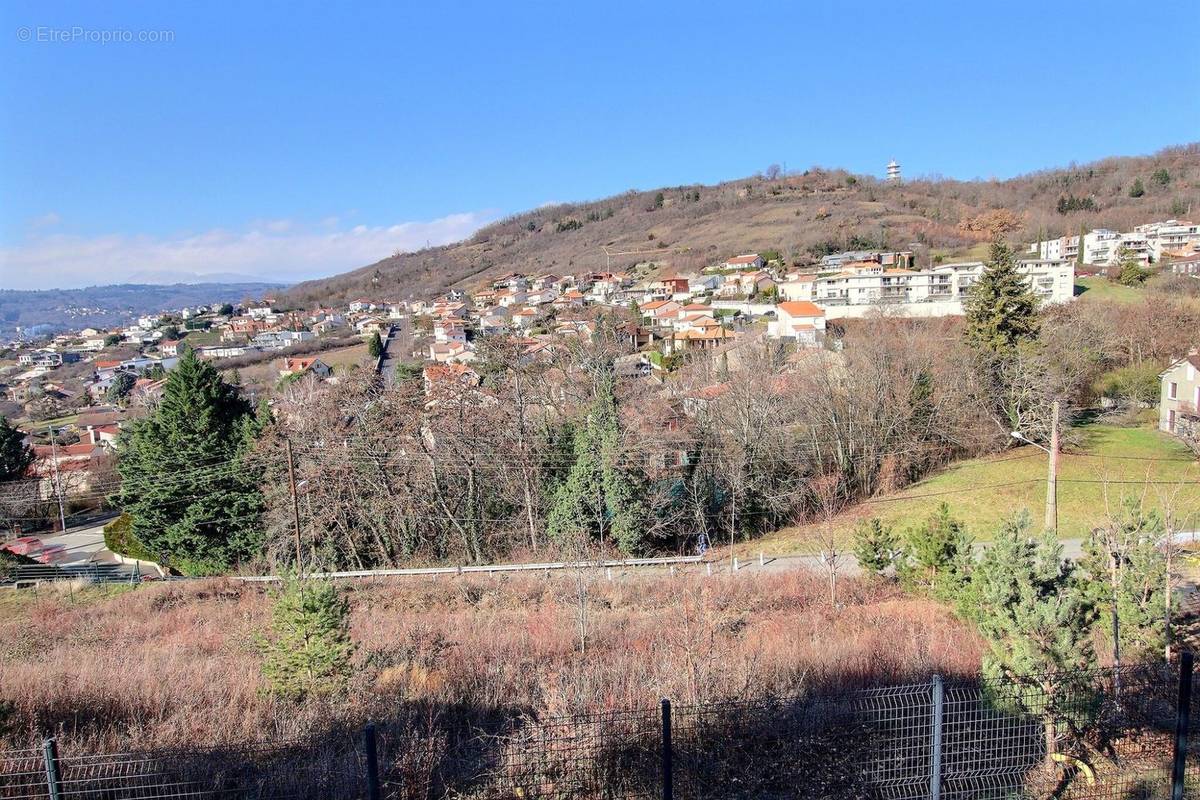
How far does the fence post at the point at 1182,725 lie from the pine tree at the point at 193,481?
20.3 metres

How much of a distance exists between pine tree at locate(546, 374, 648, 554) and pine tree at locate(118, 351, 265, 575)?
30.2 feet

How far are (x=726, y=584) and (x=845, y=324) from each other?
2985cm

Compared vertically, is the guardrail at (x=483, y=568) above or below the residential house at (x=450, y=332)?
below

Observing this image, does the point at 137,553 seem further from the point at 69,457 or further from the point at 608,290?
the point at 608,290

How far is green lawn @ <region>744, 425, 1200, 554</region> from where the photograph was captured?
61.6 ft

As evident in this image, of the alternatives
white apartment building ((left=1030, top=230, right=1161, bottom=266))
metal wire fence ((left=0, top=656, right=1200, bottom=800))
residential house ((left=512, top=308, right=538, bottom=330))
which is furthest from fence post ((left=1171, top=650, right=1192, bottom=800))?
white apartment building ((left=1030, top=230, right=1161, bottom=266))

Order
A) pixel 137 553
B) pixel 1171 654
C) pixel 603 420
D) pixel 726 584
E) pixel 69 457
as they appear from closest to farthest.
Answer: pixel 1171 654 < pixel 726 584 < pixel 603 420 < pixel 137 553 < pixel 69 457

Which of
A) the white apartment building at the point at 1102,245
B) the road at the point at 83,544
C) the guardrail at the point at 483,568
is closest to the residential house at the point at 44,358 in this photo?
the road at the point at 83,544

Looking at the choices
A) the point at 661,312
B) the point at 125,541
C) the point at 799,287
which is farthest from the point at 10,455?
the point at 799,287

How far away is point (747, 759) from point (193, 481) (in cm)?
1940

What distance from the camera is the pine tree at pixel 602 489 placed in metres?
17.8

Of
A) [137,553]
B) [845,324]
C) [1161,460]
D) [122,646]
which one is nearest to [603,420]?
[122,646]

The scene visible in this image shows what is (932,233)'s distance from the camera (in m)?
78.5

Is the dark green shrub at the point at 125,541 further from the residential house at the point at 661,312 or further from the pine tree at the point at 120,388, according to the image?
the residential house at the point at 661,312
